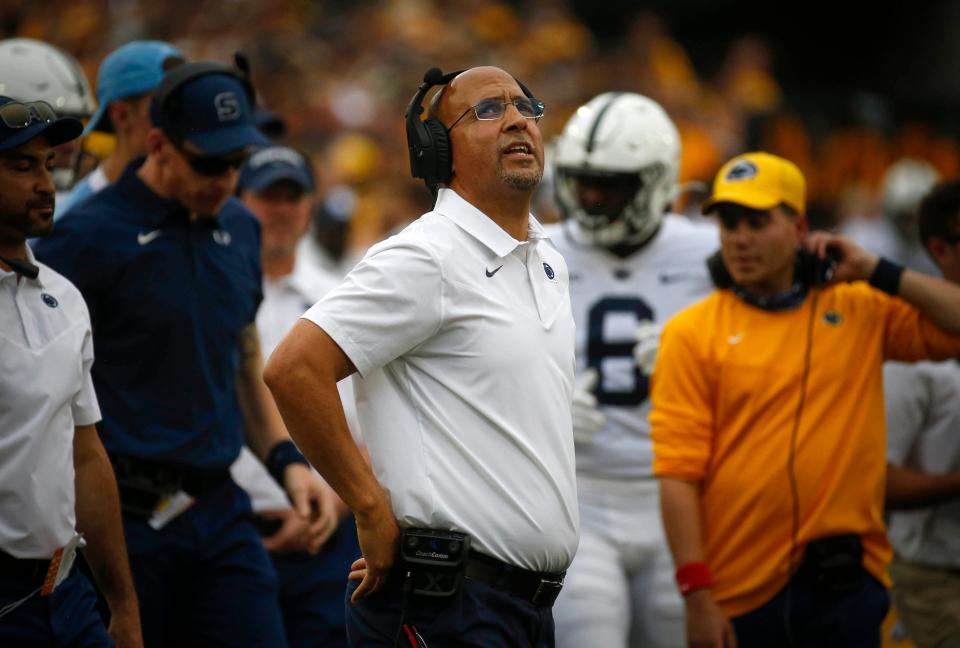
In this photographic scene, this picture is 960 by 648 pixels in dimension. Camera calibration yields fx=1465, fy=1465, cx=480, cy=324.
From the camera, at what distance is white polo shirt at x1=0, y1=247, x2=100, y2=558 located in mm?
3705

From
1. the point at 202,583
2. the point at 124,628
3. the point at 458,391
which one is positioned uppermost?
the point at 458,391

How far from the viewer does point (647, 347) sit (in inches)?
224

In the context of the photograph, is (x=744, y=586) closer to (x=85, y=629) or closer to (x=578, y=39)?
(x=85, y=629)

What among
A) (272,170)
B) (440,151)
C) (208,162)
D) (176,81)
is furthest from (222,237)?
(272,170)

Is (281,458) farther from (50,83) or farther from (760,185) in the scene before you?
(760,185)

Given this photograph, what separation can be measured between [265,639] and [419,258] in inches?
68.7

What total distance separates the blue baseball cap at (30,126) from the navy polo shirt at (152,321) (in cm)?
68

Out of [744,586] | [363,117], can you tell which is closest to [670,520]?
[744,586]

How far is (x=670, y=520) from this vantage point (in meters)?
4.94

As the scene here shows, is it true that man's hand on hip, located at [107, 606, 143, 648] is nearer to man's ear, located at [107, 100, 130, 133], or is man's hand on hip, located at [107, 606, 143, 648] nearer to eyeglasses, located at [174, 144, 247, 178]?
eyeglasses, located at [174, 144, 247, 178]

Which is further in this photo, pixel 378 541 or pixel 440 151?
pixel 440 151

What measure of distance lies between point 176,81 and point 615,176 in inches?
75.0

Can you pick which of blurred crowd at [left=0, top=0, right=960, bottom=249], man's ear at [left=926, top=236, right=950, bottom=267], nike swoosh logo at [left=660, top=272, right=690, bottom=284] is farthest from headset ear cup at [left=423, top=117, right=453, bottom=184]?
blurred crowd at [left=0, top=0, right=960, bottom=249]

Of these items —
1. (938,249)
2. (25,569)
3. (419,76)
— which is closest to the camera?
(25,569)
